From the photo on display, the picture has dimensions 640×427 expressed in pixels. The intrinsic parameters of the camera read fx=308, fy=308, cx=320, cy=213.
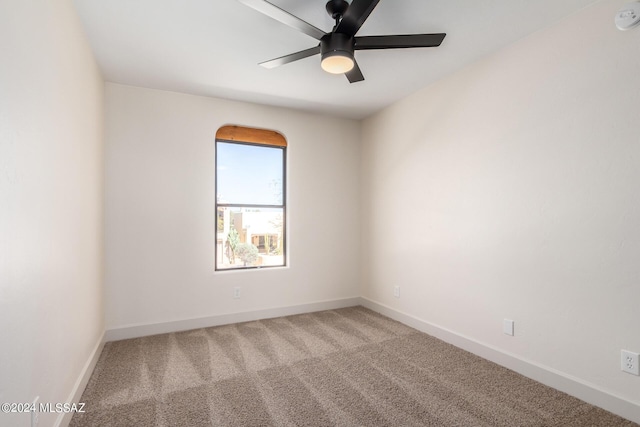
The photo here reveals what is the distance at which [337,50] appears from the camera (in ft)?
6.23

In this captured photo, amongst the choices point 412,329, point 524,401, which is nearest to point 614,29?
point 524,401

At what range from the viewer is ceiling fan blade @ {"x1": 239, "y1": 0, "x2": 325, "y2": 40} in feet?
5.28

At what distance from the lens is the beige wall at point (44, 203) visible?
1139 millimetres

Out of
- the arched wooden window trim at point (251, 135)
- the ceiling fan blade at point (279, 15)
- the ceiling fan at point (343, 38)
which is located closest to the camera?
the ceiling fan blade at point (279, 15)

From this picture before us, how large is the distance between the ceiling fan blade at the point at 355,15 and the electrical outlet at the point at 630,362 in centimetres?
247

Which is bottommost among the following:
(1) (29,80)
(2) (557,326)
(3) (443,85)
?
(2) (557,326)

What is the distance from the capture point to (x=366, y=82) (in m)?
3.12

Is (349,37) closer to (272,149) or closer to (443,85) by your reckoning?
(443,85)

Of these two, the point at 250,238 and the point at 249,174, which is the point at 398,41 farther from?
the point at 250,238

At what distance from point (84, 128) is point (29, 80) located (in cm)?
104

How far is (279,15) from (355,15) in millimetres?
424

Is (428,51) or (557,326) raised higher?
(428,51)

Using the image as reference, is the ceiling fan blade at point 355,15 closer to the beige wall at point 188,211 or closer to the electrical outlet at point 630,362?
the beige wall at point 188,211

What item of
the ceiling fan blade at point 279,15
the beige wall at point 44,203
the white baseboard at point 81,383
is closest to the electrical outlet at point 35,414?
the beige wall at point 44,203
